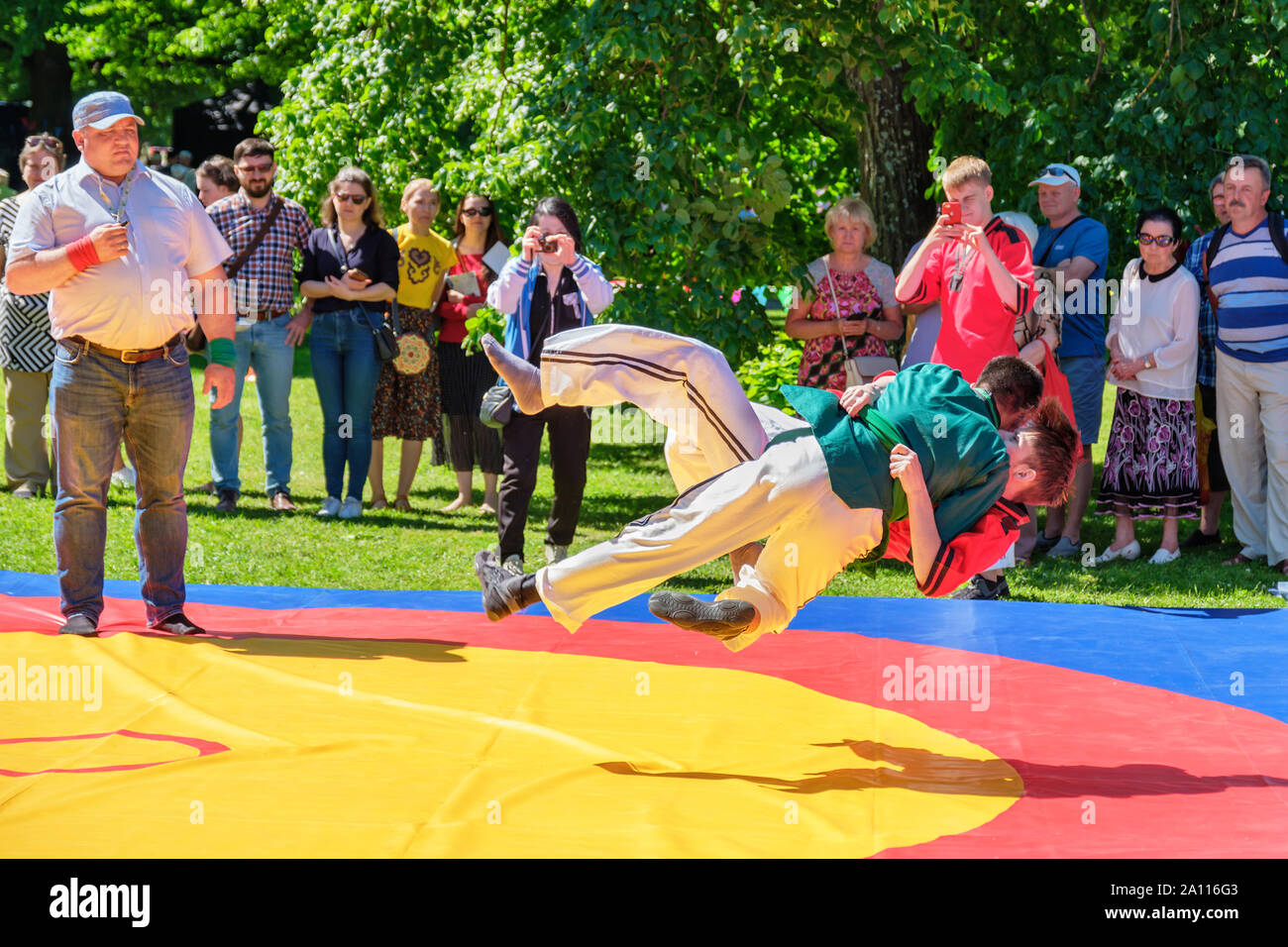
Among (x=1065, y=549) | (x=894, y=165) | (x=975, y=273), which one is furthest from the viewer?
(x=894, y=165)

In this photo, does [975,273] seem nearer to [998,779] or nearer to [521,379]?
[521,379]

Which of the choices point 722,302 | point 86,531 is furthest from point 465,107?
point 86,531

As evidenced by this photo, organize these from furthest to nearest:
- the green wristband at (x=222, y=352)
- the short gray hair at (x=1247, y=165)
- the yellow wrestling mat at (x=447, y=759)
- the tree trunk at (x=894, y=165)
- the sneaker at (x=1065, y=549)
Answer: the tree trunk at (x=894, y=165), the sneaker at (x=1065, y=549), the short gray hair at (x=1247, y=165), the green wristband at (x=222, y=352), the yellow wrestling mat at (x=447, y=759)

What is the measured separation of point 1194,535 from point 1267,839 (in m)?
5.14

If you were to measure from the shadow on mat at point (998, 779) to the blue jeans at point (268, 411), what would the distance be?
5227 millimetres

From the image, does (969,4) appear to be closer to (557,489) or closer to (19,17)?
(557,489)

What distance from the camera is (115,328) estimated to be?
18.0 feet

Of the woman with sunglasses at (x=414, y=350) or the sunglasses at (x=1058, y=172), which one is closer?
the sunglasses at (x=1058, y=172)

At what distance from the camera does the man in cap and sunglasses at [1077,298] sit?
25.6ft

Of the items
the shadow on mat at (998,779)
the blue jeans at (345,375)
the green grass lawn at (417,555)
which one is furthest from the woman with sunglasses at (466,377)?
the shadow on mat at (998,779)

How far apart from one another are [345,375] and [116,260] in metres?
3.19

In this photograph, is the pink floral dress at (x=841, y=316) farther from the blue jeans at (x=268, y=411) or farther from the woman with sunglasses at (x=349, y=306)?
the blue jeans at (x=268, y=411)

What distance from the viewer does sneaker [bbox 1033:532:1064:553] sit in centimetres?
831

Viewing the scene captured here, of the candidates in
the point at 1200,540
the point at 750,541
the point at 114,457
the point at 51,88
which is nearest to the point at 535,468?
the point at 114,457
